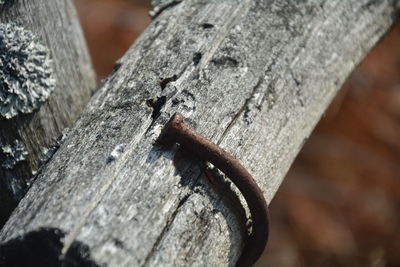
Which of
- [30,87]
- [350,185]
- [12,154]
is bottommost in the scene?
[12,154]

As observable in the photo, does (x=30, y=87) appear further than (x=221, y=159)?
Yes

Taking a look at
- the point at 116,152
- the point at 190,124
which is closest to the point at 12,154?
the point at 116,152

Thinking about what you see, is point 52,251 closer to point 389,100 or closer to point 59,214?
point 59,214

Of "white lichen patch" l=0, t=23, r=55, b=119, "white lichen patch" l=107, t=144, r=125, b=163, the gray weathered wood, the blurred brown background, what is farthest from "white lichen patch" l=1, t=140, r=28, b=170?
the blurred brown background

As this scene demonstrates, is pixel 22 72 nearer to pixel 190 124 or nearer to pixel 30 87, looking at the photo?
pixel 30 87

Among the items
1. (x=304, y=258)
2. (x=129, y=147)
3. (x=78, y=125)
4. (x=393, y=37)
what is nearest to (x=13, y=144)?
(x=78, y=125)

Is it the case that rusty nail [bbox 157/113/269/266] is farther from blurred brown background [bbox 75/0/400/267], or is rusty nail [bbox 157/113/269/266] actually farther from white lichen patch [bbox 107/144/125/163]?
blurred brown background [bbox 75/0/400/267]

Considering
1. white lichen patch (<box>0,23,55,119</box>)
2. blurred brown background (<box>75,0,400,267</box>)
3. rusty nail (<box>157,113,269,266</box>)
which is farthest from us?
blurred brown background (<box>75,0,400,267</box>)
